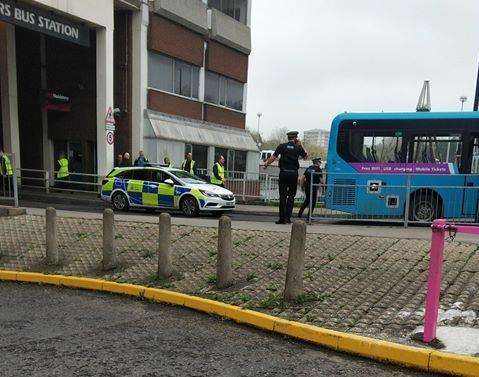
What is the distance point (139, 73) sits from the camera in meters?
19.1

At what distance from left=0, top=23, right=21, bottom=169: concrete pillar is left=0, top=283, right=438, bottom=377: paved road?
15.1 m

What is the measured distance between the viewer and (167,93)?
20.6 meters

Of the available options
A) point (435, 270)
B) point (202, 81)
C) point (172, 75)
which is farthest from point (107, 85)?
point (435, 270)

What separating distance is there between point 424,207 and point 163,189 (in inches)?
279

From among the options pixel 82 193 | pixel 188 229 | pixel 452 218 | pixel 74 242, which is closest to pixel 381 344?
pixel 188 229

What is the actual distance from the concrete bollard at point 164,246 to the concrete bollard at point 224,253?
0.84 m

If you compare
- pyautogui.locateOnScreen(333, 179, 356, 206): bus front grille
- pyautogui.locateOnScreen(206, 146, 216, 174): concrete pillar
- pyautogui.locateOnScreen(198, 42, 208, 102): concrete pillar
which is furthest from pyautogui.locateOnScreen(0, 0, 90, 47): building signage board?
pyautogui.locateOnScreen(333, 179, 356, 206): bus front grille

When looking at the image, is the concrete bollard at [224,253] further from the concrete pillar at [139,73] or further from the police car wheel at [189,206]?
the concrete pillar at [139,73]

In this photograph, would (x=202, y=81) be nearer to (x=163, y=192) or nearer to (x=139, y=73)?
(x=139, y=73)

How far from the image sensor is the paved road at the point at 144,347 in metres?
3.75

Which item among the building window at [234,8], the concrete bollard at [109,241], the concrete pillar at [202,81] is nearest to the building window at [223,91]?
the concrete pillar at [202,81]

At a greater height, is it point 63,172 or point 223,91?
point 223,91

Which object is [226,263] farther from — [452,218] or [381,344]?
[452,218]

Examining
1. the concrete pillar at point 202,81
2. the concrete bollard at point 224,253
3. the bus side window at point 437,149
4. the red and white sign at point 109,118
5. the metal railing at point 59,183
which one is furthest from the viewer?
the concrete pillar at point 202,81
